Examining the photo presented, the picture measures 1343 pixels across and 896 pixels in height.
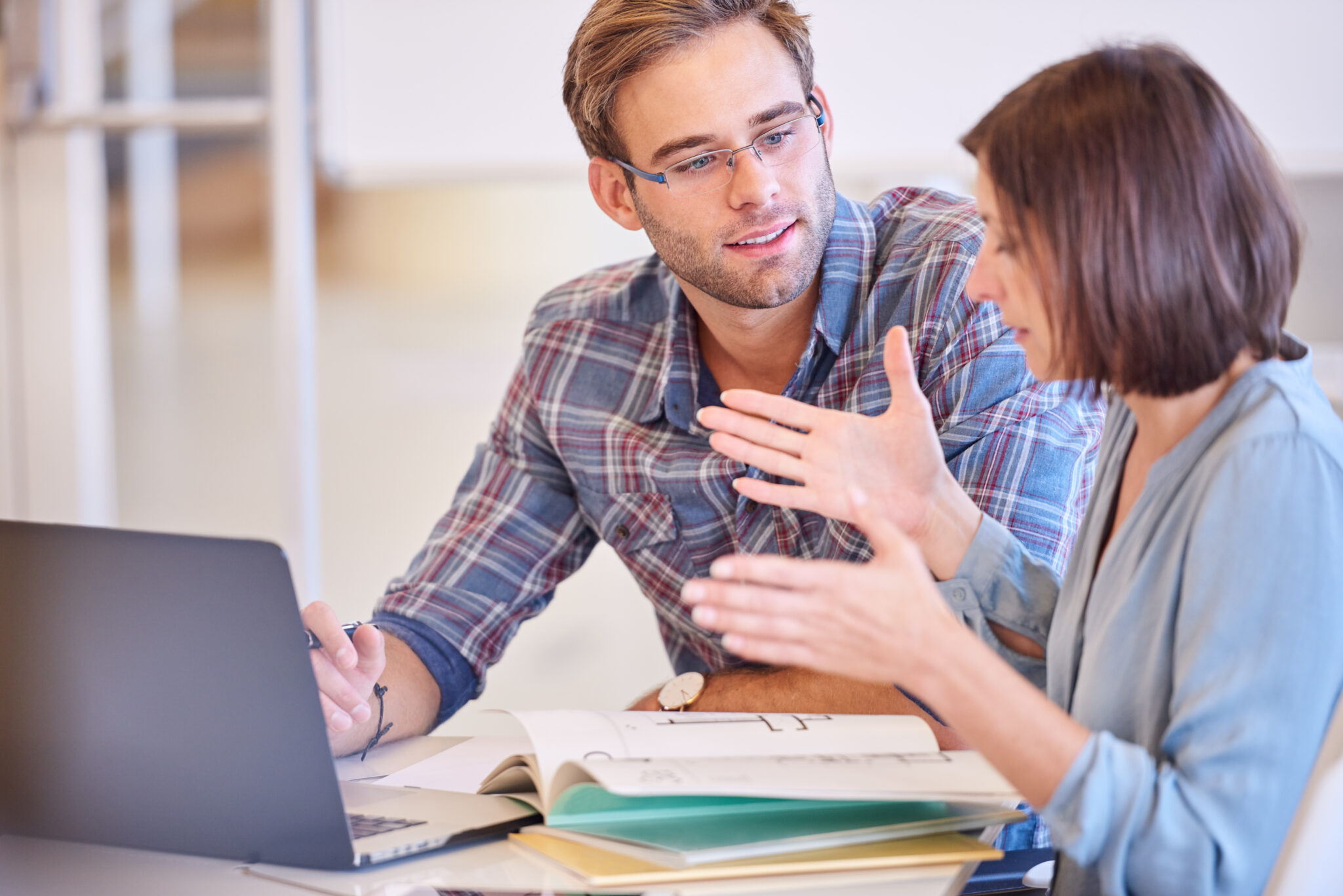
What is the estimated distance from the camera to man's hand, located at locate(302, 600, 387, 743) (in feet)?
3.51

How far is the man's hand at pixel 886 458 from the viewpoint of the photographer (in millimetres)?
1007

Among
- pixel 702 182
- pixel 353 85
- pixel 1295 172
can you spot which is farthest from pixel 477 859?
pixel 1295 172

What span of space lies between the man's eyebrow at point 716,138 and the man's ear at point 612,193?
151 millimetres

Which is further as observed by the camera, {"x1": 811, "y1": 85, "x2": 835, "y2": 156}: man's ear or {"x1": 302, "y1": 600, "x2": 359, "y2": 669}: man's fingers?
{"x1": 811, "y1": 85, "x2": 835, "y2": 156}: man's ear

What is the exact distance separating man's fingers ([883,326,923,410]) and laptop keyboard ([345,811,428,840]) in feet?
1.67

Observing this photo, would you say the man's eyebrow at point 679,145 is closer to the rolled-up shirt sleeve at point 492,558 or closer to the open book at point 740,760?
the rolled-up shirt sleeve at point 492,558

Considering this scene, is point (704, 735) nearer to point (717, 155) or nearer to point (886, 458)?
point (886, 458)

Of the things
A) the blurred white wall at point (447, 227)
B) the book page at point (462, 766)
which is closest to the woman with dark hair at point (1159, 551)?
the book page at point (462, 766)

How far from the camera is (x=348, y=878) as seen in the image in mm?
808

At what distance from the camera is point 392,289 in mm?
3262

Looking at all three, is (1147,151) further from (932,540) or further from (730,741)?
(730,741)

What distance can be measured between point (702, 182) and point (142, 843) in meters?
0.92

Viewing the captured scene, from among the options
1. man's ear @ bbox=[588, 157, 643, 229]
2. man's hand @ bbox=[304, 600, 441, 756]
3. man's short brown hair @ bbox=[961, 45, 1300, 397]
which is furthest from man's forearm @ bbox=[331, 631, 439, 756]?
man's short brown hair @ bbox=[961, 45, 1300, 397]

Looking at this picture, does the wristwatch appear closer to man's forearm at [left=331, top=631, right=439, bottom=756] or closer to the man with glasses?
the man with glasses
